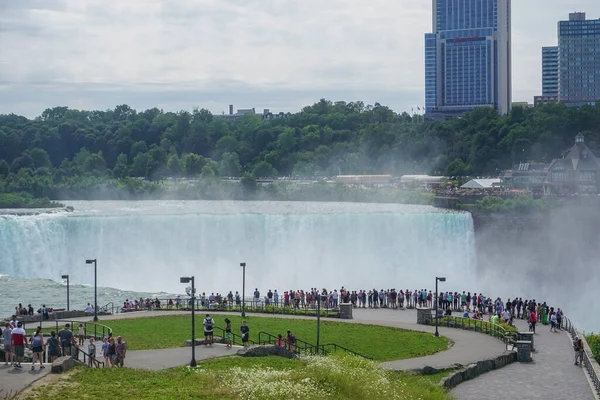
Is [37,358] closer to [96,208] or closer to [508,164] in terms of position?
[96,208]

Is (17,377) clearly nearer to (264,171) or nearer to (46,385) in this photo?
(46,385)

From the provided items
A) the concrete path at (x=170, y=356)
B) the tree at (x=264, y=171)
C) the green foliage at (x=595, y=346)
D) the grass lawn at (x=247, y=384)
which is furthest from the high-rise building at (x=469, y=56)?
the grass lawn at (x=247, y=384)

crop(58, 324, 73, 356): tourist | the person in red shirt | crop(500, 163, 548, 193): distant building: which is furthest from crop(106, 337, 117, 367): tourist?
crop(500, 163, 548, 193): distant building

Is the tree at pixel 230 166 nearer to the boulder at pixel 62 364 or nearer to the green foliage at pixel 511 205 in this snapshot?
the green foliage at pixel 511 205

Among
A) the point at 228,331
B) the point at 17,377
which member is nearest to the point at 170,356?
the point at 228,331

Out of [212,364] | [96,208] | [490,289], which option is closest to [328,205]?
[96,208]
